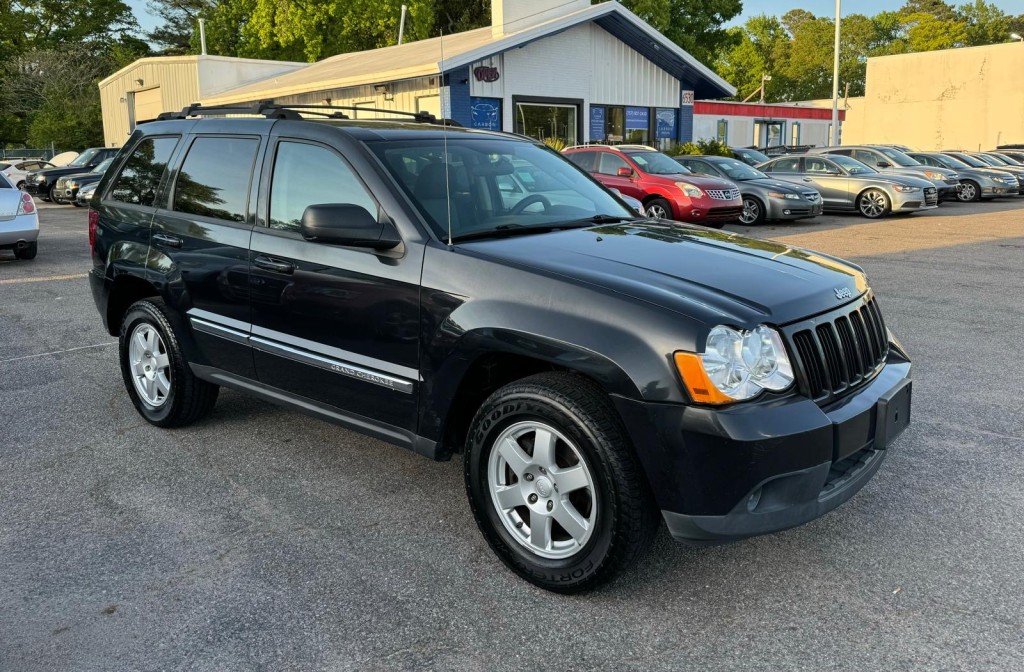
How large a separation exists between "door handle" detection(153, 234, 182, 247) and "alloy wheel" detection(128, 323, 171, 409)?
1.71 ft

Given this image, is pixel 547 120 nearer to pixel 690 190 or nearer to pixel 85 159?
pixel 690 190

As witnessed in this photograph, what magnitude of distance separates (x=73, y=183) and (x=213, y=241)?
23015 mm

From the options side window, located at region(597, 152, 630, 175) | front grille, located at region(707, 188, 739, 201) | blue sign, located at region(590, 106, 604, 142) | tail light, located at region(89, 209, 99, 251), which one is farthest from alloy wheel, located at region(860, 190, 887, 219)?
tail light, located at region(89, 209, 99, 251)

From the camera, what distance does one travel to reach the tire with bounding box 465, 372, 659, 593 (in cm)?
302

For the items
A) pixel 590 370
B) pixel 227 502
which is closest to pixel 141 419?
pixel 227 502

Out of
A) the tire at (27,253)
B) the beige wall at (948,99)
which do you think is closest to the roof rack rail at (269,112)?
the tire at (27,253)

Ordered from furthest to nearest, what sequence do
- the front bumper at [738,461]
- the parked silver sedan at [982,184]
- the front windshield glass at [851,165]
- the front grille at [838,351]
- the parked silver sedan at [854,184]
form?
the parked silver sedan at [982,184] → the front windshield glass at [851,165] → the parked silver sedan at [854,184] → the front grille at [838,351] → the front bumper at [738,461]

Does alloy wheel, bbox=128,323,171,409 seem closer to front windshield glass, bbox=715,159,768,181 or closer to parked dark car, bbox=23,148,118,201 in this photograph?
front windshield glass, bbox=715,159,768,181

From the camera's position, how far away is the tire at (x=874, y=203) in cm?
1889

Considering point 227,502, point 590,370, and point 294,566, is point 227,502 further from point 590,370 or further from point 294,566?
point 590,370

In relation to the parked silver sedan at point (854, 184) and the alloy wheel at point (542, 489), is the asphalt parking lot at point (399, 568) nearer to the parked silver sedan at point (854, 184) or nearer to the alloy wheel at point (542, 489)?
the alloy wheel at point (542, 489)

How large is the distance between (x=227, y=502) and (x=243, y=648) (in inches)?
51.1

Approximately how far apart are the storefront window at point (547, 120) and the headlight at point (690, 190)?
8824mm

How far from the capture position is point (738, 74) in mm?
96938
